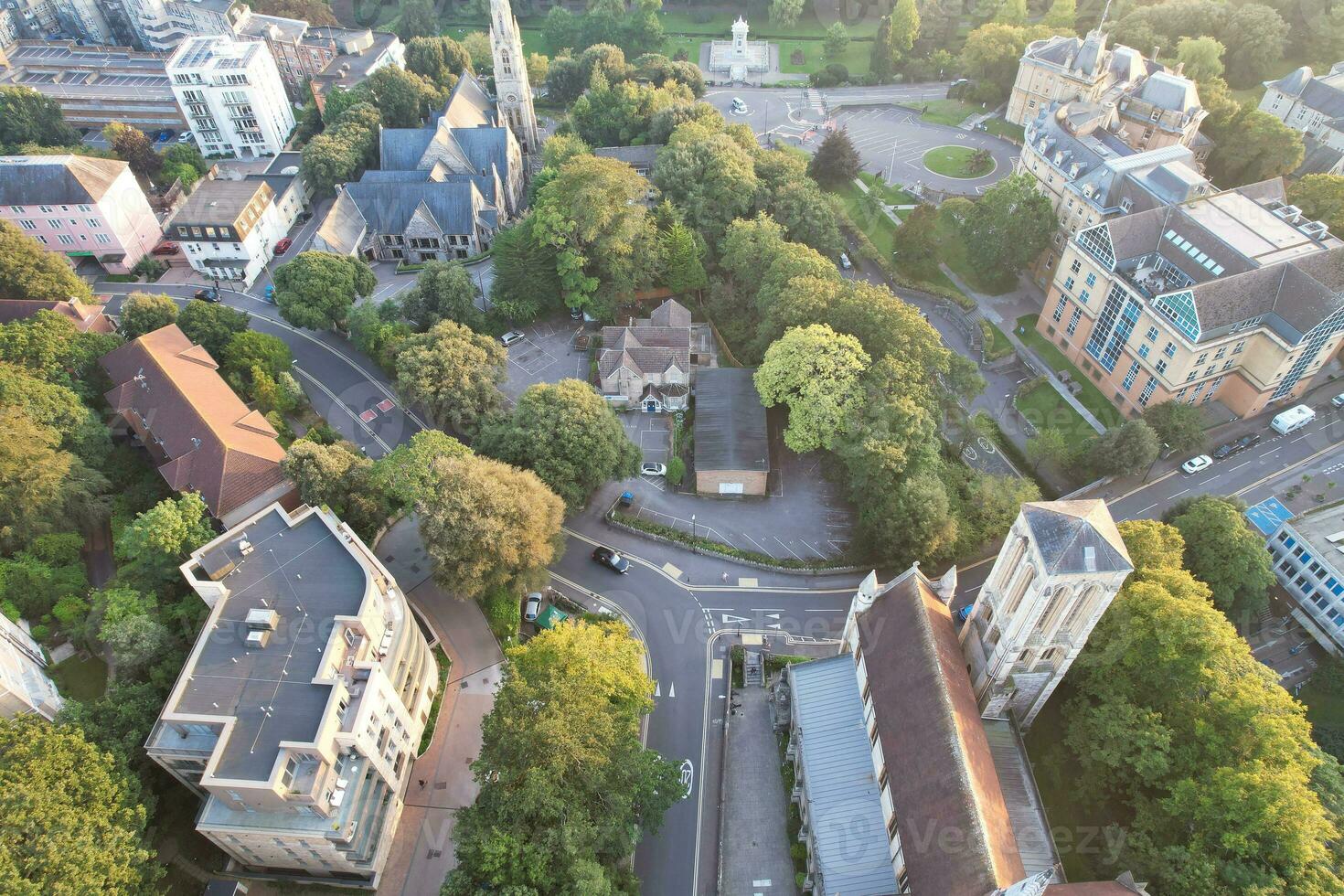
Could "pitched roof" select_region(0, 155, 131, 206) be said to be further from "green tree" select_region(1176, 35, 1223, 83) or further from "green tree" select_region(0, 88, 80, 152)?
"green tree" select_region(1176, 35, 1223, 83)

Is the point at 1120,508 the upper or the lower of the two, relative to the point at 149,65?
lower

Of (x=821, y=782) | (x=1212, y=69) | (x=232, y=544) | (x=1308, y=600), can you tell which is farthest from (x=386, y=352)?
(x=1212, y=69)

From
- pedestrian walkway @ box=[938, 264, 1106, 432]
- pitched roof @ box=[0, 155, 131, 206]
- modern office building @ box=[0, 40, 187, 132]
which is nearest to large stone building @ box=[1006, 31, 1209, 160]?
pedestrian walkway @ box=[938, 264, 1106, 432]

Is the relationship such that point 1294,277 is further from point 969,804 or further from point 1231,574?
point 969,804

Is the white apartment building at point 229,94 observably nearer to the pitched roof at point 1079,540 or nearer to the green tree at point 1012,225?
the green tree at point 1012,225

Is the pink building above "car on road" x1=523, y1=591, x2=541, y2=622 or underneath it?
above

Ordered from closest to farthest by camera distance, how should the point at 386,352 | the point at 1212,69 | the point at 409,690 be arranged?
the point at 409,690
the point at 386,352
the point at 1212,69
